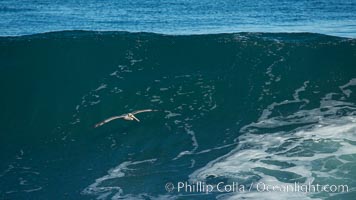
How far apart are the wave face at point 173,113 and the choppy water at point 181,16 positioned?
381 centimetres

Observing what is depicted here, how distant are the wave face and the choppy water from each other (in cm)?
381

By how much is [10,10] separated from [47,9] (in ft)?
6.56

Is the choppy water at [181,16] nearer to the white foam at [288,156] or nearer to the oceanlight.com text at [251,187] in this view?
the white foam at [288,156]

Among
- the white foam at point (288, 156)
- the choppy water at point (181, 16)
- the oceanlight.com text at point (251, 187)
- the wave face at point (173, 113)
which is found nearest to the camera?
the oceanlight.com text at point (251, 187)

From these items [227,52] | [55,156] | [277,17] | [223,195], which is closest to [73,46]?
[227,52]

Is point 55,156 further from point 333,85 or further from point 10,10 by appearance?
point 10,10

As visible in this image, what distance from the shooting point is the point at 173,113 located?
10.9 m

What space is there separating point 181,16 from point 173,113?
40.9ft

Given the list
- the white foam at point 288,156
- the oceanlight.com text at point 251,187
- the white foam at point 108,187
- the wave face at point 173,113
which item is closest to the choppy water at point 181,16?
the wave face at point 173,113

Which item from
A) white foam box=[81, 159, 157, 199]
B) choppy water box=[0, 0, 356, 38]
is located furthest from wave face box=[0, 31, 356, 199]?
choppy water box=[0, 0, 356, 38]

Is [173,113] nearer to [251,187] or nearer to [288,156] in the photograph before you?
[288,156]

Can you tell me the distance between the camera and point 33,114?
11258 mm

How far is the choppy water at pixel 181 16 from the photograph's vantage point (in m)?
19.2

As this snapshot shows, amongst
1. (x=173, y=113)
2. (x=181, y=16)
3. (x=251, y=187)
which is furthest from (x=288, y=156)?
(x=181, y=16)
